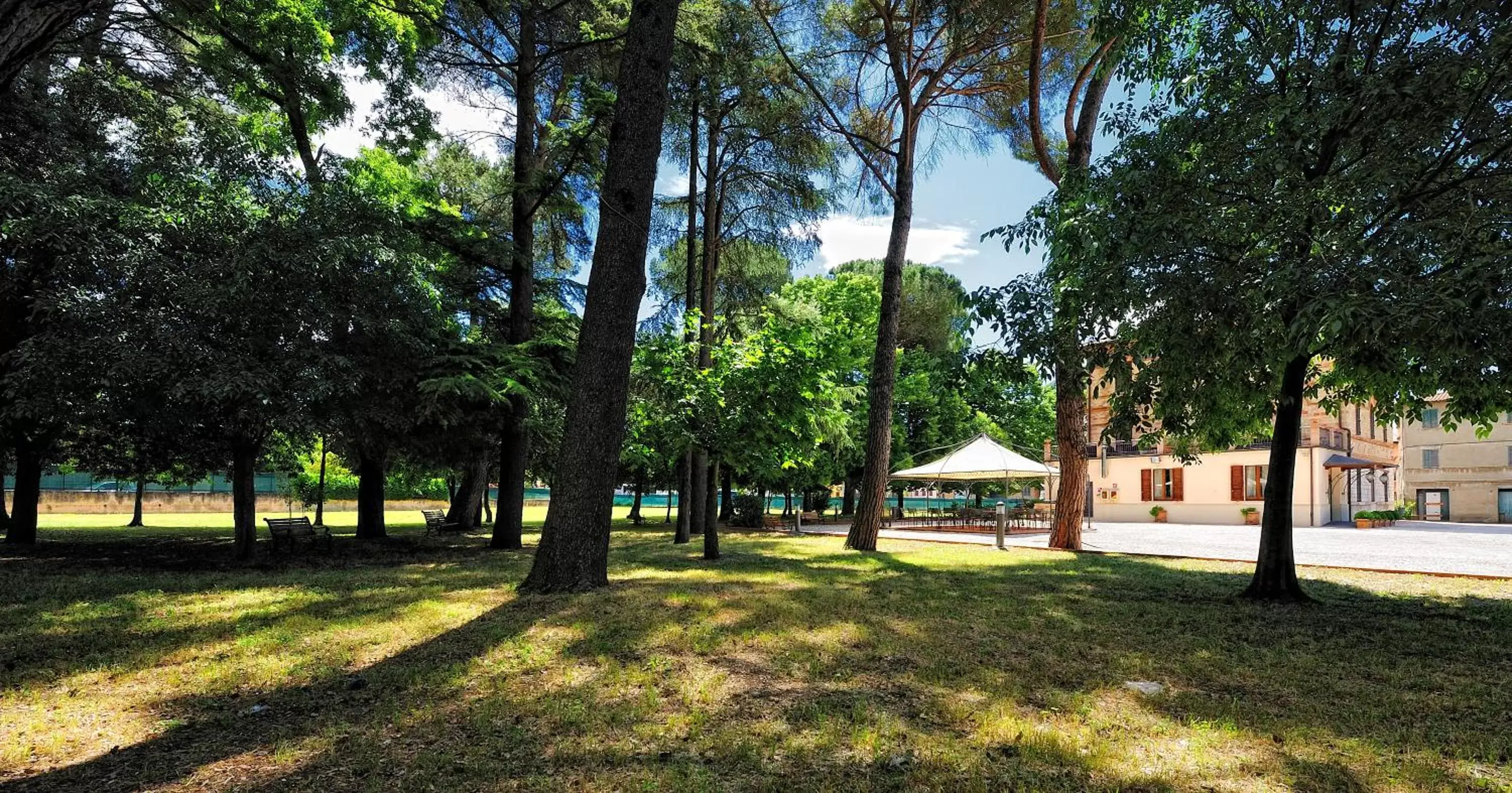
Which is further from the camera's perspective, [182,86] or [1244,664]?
[182,86]

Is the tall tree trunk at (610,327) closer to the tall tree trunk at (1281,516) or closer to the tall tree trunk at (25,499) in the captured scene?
the tall tree trunk at (1281,516)

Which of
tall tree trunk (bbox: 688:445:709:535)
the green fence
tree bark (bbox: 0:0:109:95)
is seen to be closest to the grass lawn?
tree bark (bbox: 0:0:109:95)

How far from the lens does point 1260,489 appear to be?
31.4 m

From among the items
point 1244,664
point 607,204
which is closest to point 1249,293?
point 1244,664

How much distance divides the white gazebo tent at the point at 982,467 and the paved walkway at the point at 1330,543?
5.96 feet

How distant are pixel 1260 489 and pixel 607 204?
34.4 m

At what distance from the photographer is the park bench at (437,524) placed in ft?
62.5

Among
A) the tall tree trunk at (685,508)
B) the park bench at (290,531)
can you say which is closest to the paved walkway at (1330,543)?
the tall tree trunk at (685,508)

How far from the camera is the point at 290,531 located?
13188 millimetres

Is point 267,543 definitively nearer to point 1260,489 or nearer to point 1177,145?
point 1177,145

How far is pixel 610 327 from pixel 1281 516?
810 centimetres

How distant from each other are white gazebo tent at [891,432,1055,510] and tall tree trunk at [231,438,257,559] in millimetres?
16503

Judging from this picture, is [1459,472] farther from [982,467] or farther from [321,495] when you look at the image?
[321,495]

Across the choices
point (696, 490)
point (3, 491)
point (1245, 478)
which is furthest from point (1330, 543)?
point (3, 491)
